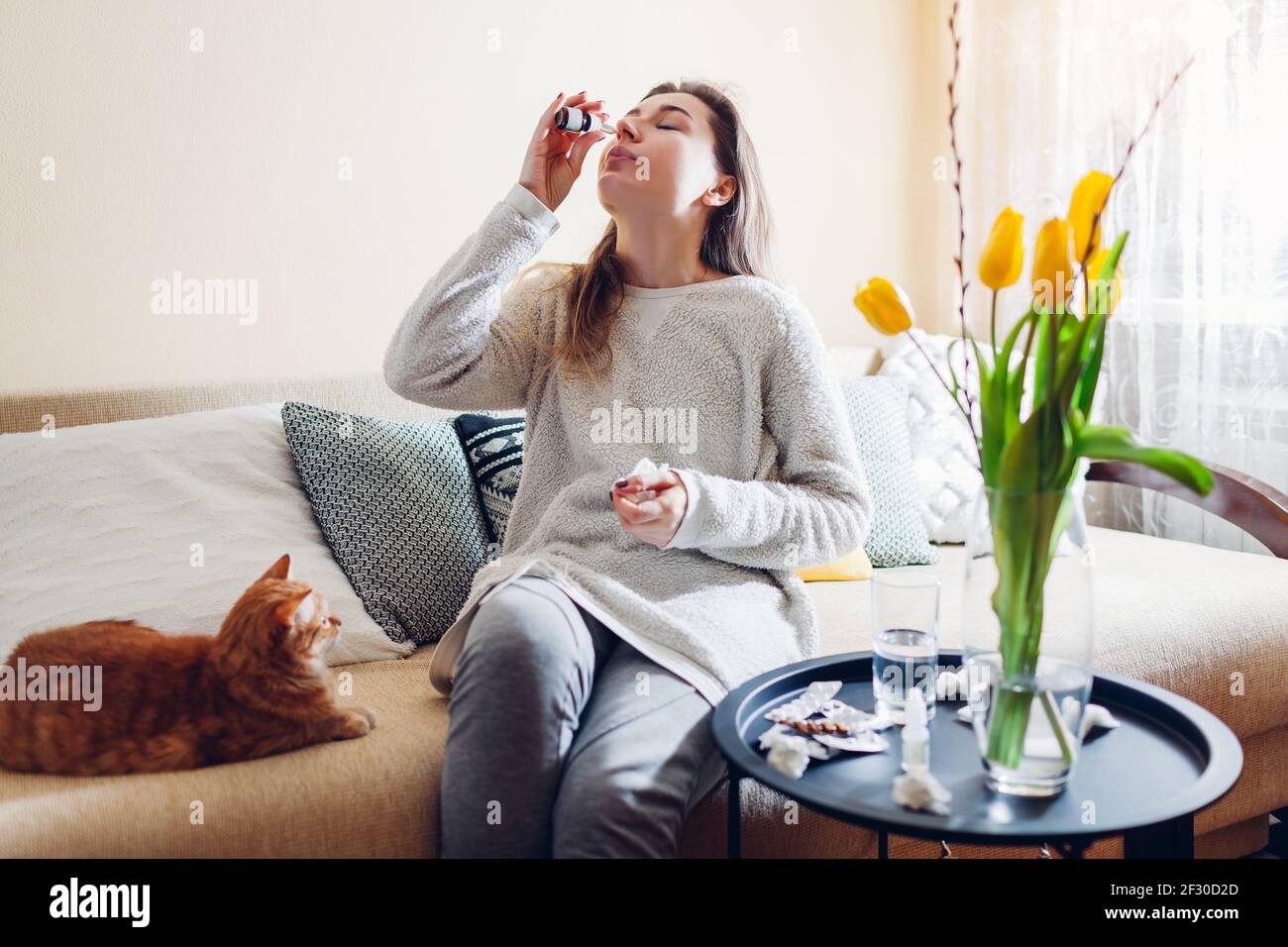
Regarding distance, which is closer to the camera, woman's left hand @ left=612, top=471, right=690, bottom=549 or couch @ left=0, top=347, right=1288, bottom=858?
couch @ left=0, top=347, right=1288, bottom=858

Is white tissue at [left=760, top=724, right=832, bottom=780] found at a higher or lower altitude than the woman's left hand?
lower

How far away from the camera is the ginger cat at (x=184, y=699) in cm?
118

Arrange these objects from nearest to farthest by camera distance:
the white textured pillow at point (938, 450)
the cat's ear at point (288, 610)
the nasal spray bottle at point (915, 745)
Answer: the nasal spray bottle at point (915, 745)
the cat's ear at point (288, 610)
the white textured pillow at point (938, 450)

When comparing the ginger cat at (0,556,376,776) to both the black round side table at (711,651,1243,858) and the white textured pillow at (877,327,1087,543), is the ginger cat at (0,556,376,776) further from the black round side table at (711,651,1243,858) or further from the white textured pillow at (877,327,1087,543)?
the white textured pillow at (877,327,1087,543)

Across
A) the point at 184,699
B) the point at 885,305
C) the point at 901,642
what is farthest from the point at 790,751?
the point at 184,699

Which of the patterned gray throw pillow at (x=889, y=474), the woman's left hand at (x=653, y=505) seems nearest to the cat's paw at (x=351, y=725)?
the woman's left hand at (x=653, y=505)

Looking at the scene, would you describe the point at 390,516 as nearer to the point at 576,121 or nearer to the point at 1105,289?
the point at 576,121

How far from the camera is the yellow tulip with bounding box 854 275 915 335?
1.03m

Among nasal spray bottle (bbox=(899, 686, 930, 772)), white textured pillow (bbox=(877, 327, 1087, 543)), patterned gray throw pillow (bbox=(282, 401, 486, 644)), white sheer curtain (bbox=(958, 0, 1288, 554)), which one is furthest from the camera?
white textured pillow (bbox=(877, 327, 1087, 543))

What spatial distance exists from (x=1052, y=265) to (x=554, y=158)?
2.61ft

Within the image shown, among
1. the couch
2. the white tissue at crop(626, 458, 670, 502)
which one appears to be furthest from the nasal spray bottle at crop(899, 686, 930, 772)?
the white tissue at crop(626, 458, 670, 502)

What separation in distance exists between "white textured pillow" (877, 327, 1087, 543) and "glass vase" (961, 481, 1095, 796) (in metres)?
1.21

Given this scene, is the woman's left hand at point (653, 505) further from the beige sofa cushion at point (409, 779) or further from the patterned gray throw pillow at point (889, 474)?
the patterned gray throw pillow at point (889, 474)

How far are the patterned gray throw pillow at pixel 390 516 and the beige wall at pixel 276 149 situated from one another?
1.25ft
